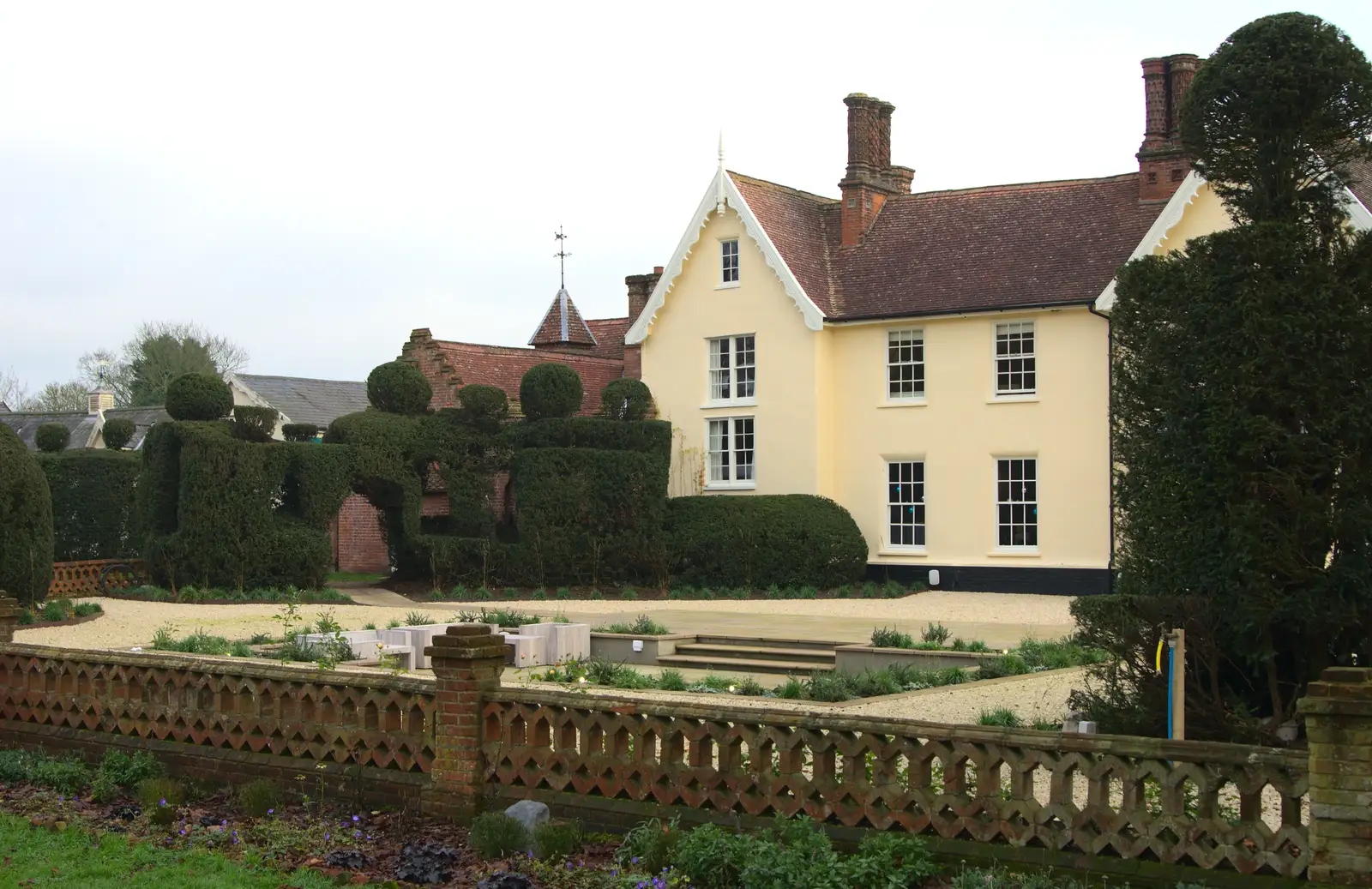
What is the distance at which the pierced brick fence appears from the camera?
759cm

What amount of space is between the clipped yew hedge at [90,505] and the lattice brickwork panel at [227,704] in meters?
19.0

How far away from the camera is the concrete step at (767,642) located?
20839 millimetres

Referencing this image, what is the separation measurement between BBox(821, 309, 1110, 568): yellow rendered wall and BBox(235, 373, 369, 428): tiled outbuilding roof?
74.5ft

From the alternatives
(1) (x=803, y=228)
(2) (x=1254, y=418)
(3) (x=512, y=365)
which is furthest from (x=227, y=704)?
(3) (x=512, y=365)

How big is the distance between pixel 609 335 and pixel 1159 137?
21.3m

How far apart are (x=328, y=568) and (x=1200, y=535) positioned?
21.5 metres

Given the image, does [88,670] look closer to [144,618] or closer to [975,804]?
[975,804]

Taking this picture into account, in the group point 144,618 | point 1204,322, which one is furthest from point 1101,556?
point 1204,322

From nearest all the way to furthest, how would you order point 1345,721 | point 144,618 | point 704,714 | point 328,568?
point 1345,721 < point 704,714 < point 144,618 < point 328,568

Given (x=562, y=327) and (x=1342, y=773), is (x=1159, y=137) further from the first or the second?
(x=1342, y=773)

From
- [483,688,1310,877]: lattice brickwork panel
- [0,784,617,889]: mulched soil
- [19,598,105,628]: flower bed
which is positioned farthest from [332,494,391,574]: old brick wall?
[483,688,1310,877]: lattice brickwork panel

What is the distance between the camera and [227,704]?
12.3 metres

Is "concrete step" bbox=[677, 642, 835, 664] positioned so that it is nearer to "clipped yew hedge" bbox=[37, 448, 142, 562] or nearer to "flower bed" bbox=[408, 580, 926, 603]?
"flower bed" bbox=[408, 580, 926, 603]

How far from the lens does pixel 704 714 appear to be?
953 centimetres
